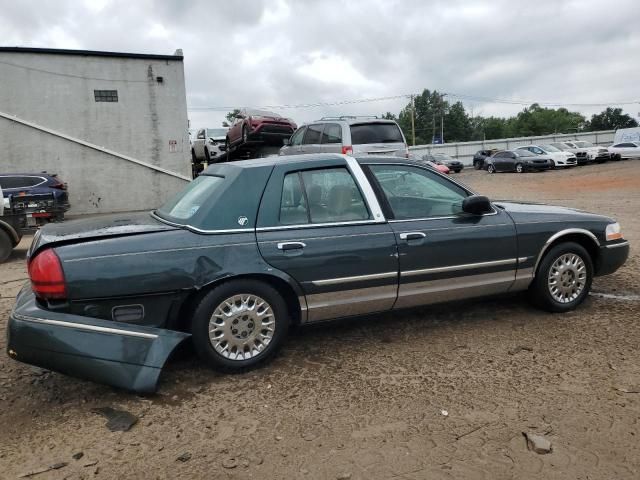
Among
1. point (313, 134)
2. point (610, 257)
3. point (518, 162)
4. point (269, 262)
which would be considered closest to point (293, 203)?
point (269, 262)

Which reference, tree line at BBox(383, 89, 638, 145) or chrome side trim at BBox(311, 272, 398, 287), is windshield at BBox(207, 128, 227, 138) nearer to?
chrome side trim at BBox(311, 272, 398, 287)

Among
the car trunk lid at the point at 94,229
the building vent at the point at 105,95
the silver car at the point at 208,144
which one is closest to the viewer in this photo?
the car trunk lid at the point at 94,229

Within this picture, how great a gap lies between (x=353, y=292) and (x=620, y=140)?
4373 cm

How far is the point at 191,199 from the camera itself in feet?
13.6

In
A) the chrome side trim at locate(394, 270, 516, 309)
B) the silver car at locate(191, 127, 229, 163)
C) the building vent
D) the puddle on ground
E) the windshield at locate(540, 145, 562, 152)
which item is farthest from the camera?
the windshield at locate(540, 145, 562, 152)

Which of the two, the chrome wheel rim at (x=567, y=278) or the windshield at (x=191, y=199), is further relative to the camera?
the chrome wheel rim at (x=567, y=278)

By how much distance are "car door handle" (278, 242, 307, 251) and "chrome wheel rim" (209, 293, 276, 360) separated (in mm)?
391

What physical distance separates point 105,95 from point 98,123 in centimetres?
91

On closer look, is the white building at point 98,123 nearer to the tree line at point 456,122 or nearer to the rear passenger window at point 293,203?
the rear passenger window at point 293,203

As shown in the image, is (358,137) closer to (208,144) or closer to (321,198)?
(321,198)

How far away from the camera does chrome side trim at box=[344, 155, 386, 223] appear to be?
4.07m

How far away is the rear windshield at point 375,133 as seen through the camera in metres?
10.9

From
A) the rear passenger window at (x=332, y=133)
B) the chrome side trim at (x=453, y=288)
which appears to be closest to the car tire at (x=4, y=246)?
the rear passenger window at (x=332, y=133)

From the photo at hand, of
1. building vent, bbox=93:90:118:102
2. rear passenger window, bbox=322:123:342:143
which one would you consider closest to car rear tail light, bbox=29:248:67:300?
rear passenger window, bbox=322:123:342:143
